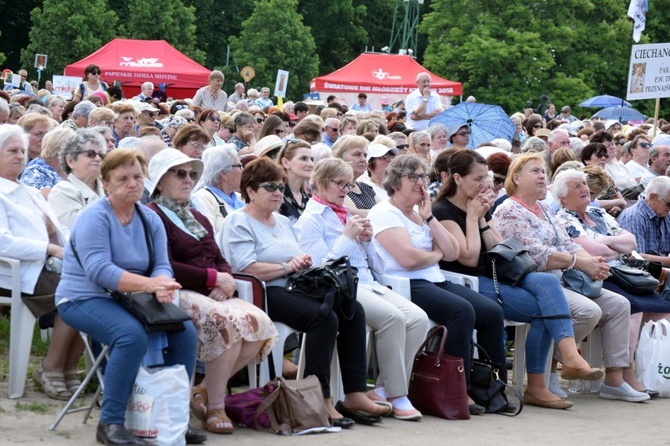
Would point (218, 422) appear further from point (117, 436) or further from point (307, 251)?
point (307, 251)

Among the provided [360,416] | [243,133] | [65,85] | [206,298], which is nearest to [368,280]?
[360,416]

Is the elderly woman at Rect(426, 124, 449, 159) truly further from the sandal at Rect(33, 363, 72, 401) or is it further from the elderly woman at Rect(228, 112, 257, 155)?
the sandal at Rect(33, 363, 72, 401)

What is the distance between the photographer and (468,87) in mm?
48344

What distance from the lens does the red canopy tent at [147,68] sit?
28328 millimetres

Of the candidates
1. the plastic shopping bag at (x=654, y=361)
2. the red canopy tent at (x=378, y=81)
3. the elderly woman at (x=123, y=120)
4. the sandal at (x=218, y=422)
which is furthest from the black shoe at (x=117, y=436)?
the red canopy tent at (x=378, y=81)

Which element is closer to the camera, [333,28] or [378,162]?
[378,162]

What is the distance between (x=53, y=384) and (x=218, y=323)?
1152mm

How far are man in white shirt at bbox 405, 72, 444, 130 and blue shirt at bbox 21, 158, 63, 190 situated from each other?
902 cm

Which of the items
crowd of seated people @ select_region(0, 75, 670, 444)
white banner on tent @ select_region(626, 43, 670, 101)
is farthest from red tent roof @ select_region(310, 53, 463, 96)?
crowd of seated people @ select_region(0, 75, 670, 444)

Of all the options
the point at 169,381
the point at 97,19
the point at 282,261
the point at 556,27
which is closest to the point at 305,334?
the point at 282,261

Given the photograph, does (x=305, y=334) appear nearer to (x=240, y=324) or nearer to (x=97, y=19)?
(x=240, y=324)

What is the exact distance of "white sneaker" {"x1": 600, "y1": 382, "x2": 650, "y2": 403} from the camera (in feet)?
26.5

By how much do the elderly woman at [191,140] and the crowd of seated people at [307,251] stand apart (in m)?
0.01

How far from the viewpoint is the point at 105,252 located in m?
5.58
